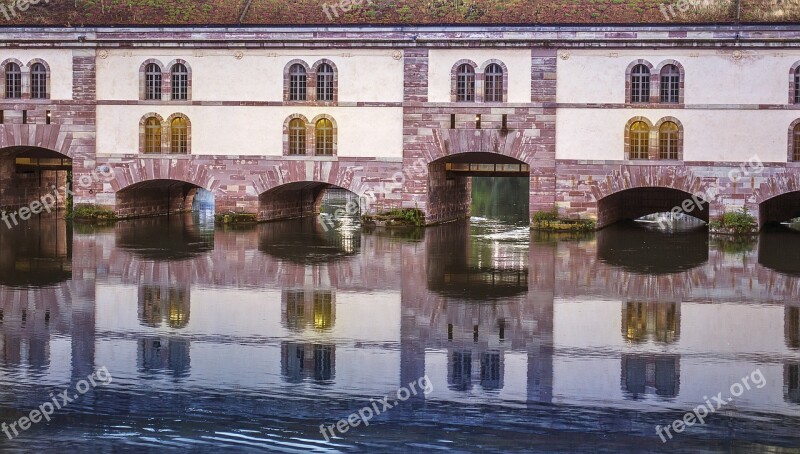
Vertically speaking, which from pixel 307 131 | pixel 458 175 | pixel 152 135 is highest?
pixel 307 131

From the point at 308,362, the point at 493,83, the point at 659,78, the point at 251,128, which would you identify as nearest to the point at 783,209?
the point at 659,78

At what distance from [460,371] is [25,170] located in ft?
117

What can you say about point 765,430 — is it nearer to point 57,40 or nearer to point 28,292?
point 28,292

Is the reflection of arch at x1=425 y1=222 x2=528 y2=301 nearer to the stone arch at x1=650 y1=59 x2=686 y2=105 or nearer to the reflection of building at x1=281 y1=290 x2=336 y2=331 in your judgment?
the reflection of building at x1=281 y1=290 x2=336 y2=331

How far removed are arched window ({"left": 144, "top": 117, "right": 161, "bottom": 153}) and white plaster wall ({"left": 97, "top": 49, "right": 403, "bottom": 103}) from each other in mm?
1136

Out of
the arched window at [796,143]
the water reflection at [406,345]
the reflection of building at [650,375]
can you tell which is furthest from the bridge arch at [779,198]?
the reflection of building at [650,375]

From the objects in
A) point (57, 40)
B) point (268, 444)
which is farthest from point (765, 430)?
point (57, 40)

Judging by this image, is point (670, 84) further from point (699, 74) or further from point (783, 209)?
point (783, 209)

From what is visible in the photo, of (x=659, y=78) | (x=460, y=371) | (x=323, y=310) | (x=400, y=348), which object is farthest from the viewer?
(x=659, y=78)

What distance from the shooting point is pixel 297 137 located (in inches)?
1751

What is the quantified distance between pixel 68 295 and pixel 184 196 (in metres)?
27.6

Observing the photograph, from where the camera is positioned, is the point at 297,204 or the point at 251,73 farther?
the point at 297,204

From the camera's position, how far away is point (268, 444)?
47.3 ft

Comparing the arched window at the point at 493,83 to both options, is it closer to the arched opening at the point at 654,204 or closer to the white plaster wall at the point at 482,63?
the white plaster wall at the point at 482,63
